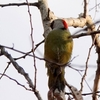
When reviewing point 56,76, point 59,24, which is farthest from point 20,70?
point 59,24

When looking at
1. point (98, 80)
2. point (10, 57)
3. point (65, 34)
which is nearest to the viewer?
point (10, 57)

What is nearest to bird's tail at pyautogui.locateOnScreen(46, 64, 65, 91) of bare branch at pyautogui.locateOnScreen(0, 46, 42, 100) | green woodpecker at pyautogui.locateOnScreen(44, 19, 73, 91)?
green woodpecker at pyautogui.locateOnScreen(44, 19, 73, 91)

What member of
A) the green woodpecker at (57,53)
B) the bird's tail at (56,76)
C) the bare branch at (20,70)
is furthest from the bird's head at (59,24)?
the bare branch at (20,70)

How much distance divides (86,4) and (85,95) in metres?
1.31

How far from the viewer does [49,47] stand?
2.26 m

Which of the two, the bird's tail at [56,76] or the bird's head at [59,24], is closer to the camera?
the bird's tail at [56,76]

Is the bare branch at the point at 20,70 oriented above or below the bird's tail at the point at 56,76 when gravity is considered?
above

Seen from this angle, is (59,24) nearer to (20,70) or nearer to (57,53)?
(57,53)

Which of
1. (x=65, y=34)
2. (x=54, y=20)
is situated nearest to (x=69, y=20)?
(x=54, y=20)

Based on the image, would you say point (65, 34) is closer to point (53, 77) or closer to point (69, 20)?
point (53, 77)

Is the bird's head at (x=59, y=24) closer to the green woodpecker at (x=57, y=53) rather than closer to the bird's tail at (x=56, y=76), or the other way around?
the green woodpecker at (x=57, y=53)

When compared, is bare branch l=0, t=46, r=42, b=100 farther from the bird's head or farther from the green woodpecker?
the bird's head

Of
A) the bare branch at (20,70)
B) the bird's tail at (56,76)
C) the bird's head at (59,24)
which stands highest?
the bird's head at (59,24)

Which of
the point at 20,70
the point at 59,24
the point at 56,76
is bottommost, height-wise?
the point at 56,76
